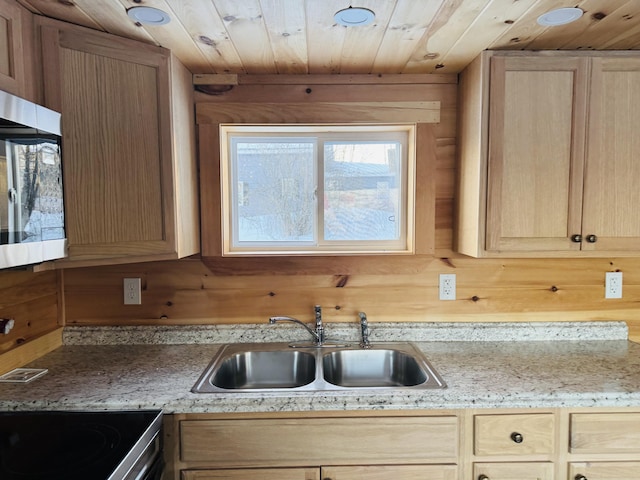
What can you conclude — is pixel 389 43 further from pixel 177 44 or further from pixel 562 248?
pixel 562 248

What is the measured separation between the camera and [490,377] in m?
1.32

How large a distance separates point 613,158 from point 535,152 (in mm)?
322

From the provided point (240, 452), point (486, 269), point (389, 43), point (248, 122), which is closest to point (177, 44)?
point (248, 122)

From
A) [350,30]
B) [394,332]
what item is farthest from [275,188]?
[394,332]

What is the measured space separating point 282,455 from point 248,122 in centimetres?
139

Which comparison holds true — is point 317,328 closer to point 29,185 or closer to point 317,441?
point 317,441

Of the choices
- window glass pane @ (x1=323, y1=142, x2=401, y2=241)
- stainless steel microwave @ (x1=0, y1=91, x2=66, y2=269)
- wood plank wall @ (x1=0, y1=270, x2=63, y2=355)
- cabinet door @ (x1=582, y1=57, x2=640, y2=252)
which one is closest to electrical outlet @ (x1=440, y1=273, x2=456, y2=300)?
window glass pane @ (x1=323, y1=142, x2=401, y2=241)

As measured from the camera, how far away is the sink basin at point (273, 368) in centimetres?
161

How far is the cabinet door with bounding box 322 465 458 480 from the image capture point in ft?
3.99

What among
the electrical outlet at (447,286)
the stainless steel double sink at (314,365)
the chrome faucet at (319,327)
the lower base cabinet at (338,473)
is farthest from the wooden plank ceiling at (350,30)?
the lower base cabinet at (338,473)

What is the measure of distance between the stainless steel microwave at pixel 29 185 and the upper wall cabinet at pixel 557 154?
5.11 ft

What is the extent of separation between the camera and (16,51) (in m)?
1.12

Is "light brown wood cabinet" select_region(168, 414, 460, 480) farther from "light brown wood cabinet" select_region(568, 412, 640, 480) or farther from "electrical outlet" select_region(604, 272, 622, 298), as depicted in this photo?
"electrical outlet" select_region(604, 272, 622, 298)

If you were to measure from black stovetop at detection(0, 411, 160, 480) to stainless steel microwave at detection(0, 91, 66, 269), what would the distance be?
50 centimetres
